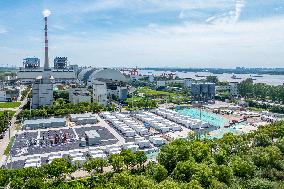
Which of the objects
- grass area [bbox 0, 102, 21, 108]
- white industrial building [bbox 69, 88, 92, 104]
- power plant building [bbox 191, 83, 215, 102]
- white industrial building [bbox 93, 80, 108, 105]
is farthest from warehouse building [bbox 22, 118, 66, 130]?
power plant building [bbox 191, 83, 215, 102]

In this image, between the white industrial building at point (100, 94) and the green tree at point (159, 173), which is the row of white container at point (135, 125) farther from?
the green tree at point (159, 173)

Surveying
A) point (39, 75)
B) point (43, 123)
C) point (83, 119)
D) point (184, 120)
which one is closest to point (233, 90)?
point (184, 120)

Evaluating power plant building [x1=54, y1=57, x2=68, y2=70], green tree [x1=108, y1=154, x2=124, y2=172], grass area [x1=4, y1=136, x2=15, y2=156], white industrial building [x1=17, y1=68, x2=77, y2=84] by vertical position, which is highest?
power plant building [x1=54, y1=57, x2=68, y2=70]

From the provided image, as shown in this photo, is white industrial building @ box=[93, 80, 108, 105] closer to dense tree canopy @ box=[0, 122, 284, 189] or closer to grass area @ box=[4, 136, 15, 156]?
grass area @ box=[4, 136, 15, 156]

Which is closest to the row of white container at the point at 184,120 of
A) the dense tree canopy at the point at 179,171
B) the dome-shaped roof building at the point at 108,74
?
the dense tree canopy at the point at 179,171

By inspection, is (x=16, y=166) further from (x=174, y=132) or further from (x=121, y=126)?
(x=174, y=132)

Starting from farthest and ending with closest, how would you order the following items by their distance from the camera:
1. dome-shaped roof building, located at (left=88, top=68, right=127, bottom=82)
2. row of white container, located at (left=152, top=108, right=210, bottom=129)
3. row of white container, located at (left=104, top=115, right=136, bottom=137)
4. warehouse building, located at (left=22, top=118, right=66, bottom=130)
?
1. dome-shaped roof building, located at (left=88, top=68, right=127, bottom=82)
2. row of white container, located at (left=152, top=108, right=210, bottom=129)
3. warehouse building, located at (left=22, top=118, right=66, bottom=130)
4. row of white container, located at (left=104, top=115, right=136, bottom=137)

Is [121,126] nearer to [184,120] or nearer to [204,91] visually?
[184,120]

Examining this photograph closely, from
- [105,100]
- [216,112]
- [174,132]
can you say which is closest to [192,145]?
[174,132]

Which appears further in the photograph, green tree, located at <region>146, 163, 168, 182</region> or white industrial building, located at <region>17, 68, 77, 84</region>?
white industrial building, located at <region>17, 68, 77, 84</region>

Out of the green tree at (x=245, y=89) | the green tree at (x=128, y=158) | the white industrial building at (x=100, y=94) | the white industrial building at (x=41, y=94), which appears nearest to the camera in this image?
the green tree at (x=128, y=158)

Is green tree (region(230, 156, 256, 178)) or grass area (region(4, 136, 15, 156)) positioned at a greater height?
green tree (region(230, 156, 256, 178))
